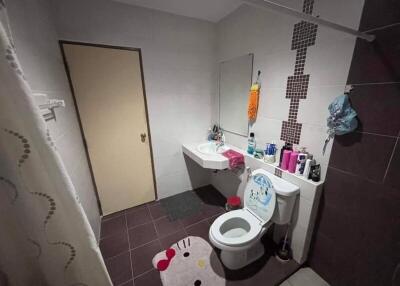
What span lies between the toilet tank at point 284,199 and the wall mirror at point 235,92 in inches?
30.5

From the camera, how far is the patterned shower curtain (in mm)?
402

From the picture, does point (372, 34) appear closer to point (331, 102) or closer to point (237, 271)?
point (331, 102)

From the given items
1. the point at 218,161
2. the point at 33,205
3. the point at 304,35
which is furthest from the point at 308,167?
the point at 33,205

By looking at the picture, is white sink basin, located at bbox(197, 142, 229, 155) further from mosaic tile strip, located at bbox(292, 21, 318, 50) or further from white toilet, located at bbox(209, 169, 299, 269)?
mosaic tile strip, located at bbox(292, 21, 318, 50)

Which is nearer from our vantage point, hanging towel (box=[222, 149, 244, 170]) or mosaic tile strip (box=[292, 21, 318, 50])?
mosaic tile strip (box=[292, 21, 318, 50])

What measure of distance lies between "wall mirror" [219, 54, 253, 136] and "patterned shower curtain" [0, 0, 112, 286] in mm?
1792

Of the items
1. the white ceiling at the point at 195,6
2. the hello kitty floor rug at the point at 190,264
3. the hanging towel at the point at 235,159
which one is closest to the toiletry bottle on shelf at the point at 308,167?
the hanging towel at the point at 235,159

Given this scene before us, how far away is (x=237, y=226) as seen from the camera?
63.1 inches

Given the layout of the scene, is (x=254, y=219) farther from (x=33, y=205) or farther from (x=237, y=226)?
(x=33, y=205)

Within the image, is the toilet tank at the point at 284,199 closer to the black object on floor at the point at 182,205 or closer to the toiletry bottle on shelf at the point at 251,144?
the toiletry bottle on shelf at the point at 251,144

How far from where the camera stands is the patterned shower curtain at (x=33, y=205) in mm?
402

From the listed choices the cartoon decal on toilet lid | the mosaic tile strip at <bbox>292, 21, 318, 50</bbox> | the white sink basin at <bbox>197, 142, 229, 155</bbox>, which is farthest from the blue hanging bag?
the white sink basin at <bbox>197, 142, 229, 155</bbox>

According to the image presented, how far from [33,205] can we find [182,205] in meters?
1.99

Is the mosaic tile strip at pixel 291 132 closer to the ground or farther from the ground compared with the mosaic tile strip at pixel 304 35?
closer to the ground
